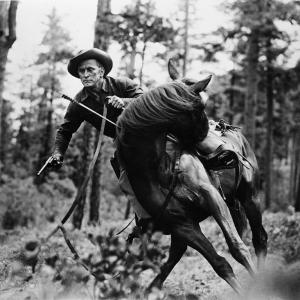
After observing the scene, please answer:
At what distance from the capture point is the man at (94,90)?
A: 5.48 metres

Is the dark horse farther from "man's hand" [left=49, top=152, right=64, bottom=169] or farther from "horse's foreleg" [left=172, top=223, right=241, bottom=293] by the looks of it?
"man's hand" [left=49, top=152, right=64, bottom=169]

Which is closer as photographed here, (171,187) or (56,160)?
(171,187)

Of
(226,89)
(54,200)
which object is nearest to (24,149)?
(54,200)

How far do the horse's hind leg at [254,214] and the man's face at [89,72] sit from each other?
2.55m

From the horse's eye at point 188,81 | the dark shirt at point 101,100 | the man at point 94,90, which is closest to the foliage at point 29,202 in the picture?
the man at point 94,90

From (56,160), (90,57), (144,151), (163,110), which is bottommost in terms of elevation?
(56,160)

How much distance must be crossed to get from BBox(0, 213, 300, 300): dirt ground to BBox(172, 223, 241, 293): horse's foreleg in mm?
191

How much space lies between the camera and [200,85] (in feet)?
14.5

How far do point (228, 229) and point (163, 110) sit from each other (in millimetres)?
1293

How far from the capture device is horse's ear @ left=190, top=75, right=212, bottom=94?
4.43 metres

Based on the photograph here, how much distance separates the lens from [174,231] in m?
4.52

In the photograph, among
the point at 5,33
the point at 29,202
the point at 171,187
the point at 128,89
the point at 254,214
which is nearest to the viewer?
the point at 171,187

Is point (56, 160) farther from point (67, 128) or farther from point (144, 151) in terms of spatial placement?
point (144, 151)

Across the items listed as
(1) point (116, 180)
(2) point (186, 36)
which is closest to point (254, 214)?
(1) point (116, 180)
